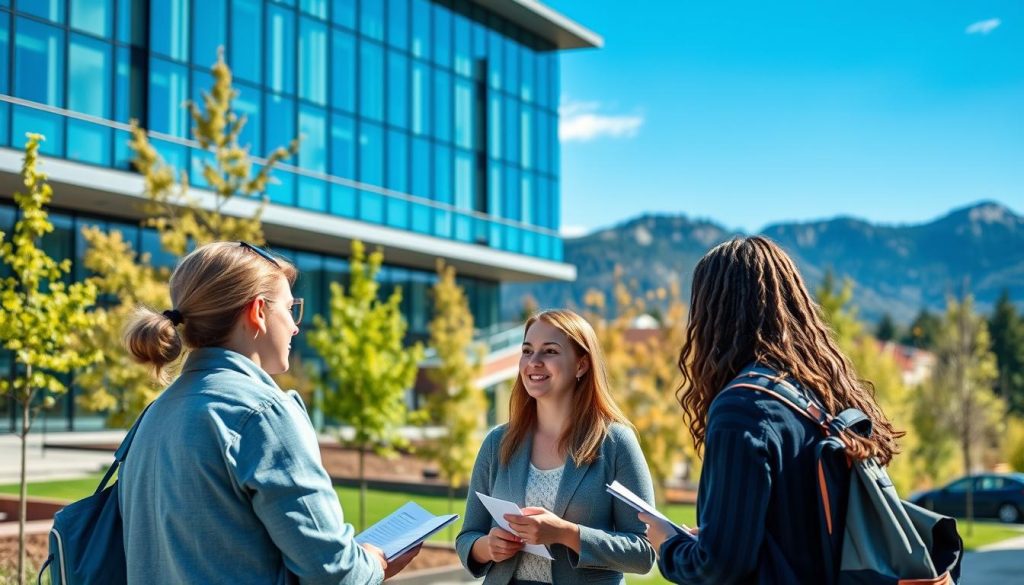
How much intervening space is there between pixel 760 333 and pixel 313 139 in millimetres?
29912

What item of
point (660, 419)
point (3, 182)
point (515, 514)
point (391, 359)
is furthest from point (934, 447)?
point (515, 514)

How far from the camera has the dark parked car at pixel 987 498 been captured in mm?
29812

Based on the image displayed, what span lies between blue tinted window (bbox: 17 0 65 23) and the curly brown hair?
25223mm

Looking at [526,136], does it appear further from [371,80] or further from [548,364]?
[548,364]

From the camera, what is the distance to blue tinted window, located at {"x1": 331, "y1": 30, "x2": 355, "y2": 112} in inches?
1305

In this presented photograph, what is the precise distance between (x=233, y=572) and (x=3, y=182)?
79.3 feet

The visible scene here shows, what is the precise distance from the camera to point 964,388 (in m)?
29.7

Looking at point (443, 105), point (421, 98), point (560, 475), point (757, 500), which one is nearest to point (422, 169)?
point (421, 98)

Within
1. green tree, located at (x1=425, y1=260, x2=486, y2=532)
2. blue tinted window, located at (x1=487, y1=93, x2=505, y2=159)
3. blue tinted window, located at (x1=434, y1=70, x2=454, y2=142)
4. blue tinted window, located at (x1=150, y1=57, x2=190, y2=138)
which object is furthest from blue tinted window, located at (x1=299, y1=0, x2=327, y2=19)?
green tree, located at (x1=425, y1=260, x2=486, y2=532)

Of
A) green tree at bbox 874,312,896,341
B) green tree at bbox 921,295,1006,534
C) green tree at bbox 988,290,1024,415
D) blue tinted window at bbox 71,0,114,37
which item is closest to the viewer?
blue tinted window at bbox 71,0,114,37

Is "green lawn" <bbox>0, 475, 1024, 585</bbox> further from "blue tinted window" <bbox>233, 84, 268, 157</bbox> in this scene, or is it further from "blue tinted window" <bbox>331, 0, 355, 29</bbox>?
"blue tinted window" <bbox>331, 0, 355, 29</bbox>

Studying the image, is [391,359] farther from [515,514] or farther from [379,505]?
[515,514]

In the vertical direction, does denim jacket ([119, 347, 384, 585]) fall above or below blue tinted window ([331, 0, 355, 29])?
below

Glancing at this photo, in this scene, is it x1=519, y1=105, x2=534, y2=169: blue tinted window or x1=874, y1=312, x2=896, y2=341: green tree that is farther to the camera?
x1=874, y1=312, x2=896, y2=341: green tree
